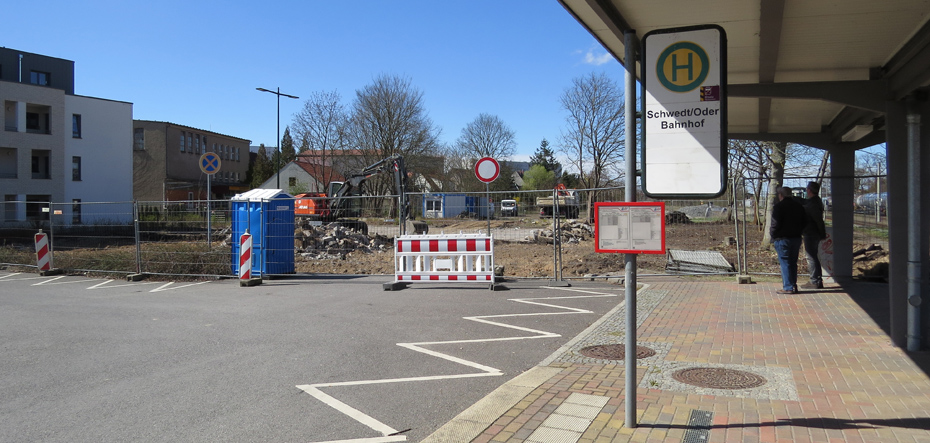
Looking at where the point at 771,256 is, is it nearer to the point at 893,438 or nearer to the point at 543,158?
the point at 893,438

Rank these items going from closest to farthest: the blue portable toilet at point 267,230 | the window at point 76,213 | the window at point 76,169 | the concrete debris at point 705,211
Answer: the concrete debris at point 705,211, the blue portable toilet at point 267,230, the window at point 76,213, the window at point 76,169

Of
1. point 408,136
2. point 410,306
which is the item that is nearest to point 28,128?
point 408,136

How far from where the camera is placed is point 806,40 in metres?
6.42

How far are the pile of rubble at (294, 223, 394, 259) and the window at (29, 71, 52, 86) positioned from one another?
40.3 meters

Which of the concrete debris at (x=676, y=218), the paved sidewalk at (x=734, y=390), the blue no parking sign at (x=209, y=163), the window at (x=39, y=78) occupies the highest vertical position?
the window at (x=39, y=78)

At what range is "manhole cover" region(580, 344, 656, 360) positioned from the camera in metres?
6.66

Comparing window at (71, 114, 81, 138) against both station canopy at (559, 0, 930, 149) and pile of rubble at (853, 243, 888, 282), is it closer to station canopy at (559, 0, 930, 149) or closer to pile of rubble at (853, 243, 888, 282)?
station canopy at (559, 0, 930, 149)

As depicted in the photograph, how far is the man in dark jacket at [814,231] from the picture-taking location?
1098 centimetres

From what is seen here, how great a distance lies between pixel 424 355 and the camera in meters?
6.98

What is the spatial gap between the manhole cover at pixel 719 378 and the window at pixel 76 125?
5008 centimetres

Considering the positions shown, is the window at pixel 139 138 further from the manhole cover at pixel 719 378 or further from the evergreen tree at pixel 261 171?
the manhole cover at pixel 719 378

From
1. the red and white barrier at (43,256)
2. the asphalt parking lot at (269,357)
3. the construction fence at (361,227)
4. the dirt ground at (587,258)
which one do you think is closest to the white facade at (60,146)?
the construction fence at (361,227)

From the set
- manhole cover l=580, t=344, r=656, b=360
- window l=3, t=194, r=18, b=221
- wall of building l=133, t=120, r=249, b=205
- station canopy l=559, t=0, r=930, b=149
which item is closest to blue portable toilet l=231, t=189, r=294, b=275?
manhole cover l=580, t=344, r=656, b=360

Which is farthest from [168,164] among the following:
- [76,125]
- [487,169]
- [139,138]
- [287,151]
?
[487,169]
